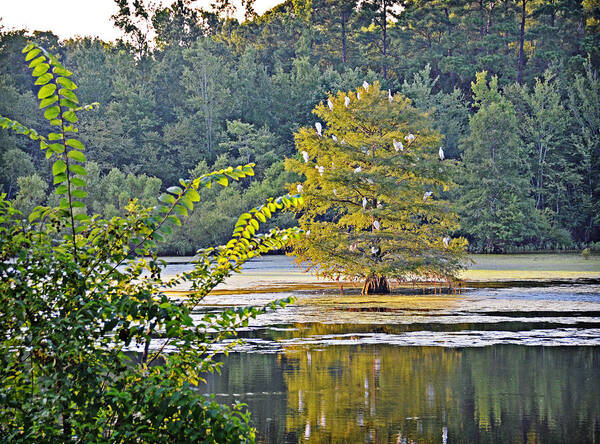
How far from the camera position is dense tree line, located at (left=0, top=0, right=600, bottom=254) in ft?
192

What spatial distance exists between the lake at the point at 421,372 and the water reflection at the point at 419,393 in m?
0.01

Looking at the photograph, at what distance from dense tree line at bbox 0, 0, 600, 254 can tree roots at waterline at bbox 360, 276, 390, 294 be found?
28427 millimetres

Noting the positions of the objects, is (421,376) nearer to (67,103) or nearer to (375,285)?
(67,103)

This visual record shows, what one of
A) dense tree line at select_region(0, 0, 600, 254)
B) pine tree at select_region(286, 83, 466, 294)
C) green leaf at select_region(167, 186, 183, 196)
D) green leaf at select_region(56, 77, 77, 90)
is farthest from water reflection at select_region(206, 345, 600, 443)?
dense tree line at select_region(0, 0, 600, 254)

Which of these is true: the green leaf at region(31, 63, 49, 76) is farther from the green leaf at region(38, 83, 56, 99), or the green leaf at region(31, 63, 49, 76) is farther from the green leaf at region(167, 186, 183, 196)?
the green leaf at region(167, 186, 183, 196)

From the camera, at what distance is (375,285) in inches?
1051

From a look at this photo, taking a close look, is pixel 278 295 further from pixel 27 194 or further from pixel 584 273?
pixel 27 194

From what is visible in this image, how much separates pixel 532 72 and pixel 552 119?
1355 centimetres

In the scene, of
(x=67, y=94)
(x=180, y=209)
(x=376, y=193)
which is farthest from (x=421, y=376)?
(x=376, y=193)

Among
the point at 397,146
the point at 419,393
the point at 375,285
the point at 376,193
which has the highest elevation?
the point at 397,146

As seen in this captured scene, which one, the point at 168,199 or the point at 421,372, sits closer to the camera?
the point at 168,199

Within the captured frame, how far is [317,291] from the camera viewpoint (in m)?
27.6

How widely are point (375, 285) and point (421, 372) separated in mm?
14597

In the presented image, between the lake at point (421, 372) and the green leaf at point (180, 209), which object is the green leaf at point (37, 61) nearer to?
the green leaf at point (180, 209)
